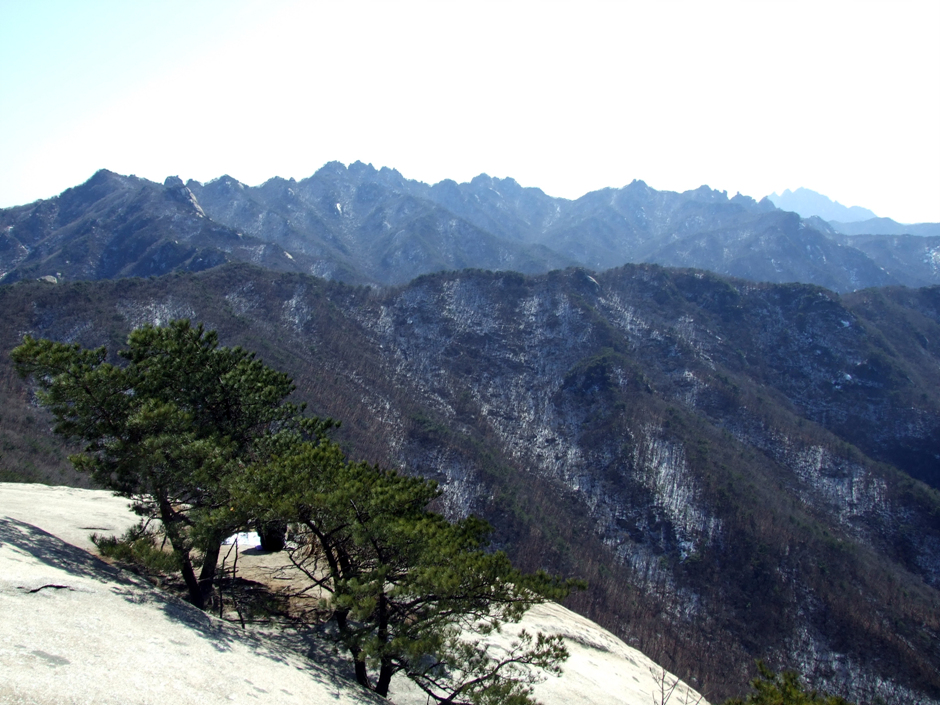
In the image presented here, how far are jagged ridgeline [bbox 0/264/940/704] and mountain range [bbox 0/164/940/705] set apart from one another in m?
0.41

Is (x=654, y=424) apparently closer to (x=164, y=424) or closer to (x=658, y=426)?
(x=658, y=426)

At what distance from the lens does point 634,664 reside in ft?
79.7

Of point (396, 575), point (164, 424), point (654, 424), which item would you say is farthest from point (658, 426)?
point (164, 424)

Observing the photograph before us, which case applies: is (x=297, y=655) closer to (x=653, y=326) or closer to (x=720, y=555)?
(x=720, y=555)

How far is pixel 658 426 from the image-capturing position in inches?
3718

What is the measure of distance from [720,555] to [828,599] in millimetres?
12722

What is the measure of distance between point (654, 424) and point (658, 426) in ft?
2.77

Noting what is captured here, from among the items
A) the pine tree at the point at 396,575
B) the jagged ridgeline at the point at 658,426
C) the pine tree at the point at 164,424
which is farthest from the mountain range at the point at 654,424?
the pine tree at the point at 396,575

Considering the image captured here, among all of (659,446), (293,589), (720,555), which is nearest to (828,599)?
(720,555)

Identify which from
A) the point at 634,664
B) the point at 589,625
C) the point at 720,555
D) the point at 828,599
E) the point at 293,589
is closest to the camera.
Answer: the point at 293,589

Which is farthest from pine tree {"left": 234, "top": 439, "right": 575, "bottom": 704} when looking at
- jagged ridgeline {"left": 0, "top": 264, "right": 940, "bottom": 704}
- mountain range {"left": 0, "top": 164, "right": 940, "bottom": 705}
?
jagged ridgeline {"left": 0, "top": 264, "right": 940, "bottom": 704}

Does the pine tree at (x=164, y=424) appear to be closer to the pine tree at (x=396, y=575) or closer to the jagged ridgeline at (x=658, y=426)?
the pine tree at (x=396, y=575)

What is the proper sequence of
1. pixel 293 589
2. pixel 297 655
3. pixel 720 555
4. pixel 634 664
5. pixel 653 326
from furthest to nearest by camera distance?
pixel 653 326
pixel 720 555
pixel 634 664
pixel 293 589
pixel 297 655

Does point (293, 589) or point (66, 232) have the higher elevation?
point (66, 232)
